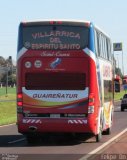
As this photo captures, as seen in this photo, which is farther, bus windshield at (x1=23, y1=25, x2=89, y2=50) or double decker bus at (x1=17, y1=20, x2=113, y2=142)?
bus windshield at (x1=23, y1=25, x2=89, y2=50)

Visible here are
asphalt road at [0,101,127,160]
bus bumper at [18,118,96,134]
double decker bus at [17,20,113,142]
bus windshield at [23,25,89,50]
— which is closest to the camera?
asphalt road at [0,101,127,160]

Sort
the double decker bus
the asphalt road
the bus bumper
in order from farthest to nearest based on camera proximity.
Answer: the double decker bus, the bus bumper, the asphalt road

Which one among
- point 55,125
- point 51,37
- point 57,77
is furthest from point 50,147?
point 51,37

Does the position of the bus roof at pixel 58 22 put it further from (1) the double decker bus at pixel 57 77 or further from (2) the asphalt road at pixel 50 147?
(2) the asphalt road at pixel 50 147

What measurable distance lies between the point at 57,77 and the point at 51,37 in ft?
4.34

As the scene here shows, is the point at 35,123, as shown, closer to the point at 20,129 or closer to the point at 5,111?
the point at 20,129

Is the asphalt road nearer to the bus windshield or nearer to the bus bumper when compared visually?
the bus bumper

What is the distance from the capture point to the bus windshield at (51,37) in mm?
18578

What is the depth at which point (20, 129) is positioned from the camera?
18.6m

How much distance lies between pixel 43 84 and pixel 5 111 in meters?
34.9

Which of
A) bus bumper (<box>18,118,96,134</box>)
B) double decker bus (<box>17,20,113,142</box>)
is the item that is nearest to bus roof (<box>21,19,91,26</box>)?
double decker bus (<box>17,20,113,142</box>)

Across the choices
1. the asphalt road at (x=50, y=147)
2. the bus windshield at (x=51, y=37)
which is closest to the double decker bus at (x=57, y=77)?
the bus windshield at (x=51, y=37)

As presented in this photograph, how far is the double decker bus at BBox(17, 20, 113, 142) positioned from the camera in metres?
18.4

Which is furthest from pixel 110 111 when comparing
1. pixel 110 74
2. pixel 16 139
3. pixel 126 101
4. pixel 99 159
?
pixel 126 101
